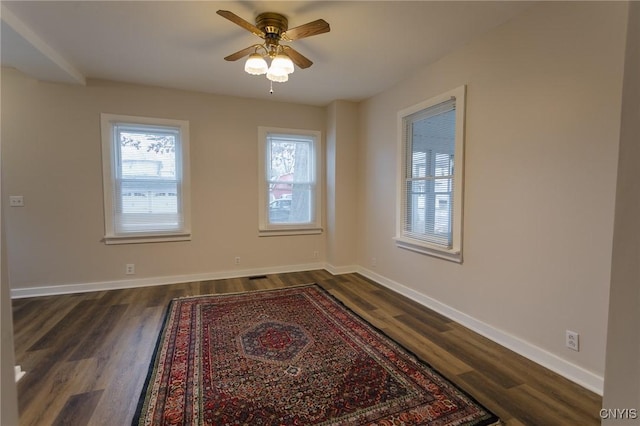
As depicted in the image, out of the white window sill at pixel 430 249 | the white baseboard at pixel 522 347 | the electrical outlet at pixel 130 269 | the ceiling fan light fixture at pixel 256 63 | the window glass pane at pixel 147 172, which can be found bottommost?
the white baseboard at pixel 522 347

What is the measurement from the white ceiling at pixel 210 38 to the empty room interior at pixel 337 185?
23mm

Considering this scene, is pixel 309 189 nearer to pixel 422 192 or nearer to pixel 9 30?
pixel 422 192

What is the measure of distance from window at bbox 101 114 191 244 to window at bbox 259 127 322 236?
105 cm

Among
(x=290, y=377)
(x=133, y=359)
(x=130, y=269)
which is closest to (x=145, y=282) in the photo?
(x=130, y=269)

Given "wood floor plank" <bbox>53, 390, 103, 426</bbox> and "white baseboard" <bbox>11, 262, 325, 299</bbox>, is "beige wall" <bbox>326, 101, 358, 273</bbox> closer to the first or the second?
"white baseboard" <bbox>11, 262, 325, 299</bbox>

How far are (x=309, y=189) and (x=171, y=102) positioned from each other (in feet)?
7.21

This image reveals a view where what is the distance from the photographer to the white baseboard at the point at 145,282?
3502 millimetres

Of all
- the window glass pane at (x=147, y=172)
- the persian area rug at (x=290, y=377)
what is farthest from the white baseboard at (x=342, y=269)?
the window glass pane at (x=147, y=172)

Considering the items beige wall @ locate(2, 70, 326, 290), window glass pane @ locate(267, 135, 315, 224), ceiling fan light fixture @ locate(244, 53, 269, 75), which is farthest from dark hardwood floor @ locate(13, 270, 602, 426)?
ceiling fan light fixture @ locate(244, 53, 269, 75)

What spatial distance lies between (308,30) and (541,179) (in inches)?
77.0

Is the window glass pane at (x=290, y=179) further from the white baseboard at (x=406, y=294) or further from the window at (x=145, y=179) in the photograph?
the window at (x=145, y=179)

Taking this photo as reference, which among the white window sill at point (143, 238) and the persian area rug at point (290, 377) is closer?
the persian area rug at point (290, 377)

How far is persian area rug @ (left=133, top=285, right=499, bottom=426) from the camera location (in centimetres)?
165

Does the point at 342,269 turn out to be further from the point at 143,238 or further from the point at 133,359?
the point at 133,359
